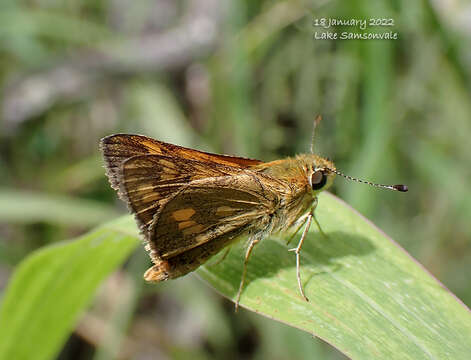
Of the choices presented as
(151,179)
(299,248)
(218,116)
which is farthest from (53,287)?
(218,116)

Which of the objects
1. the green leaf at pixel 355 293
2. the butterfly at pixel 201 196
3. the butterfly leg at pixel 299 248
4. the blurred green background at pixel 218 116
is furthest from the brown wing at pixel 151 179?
the blurred green background at pixel 218 116

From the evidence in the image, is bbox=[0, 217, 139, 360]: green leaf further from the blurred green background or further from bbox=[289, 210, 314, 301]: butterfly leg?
the blurred green background

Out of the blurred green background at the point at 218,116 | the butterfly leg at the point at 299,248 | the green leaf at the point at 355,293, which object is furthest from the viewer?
the blurred green background at the point at 218,116

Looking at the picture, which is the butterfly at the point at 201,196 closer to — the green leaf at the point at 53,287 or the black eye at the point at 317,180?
the black eye at the point at 317,180

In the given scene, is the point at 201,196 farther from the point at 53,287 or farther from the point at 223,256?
the point at 53,287

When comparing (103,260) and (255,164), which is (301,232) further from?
(103,260)

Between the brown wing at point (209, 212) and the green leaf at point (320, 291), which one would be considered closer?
the green leaf at point (320, 291)
